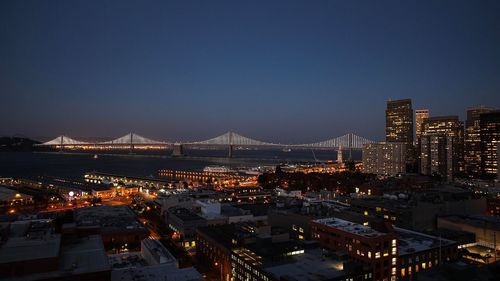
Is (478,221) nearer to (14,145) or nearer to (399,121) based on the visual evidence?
(399,121)

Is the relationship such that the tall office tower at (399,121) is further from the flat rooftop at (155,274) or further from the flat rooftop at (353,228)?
the flat rooftop at (155,274)

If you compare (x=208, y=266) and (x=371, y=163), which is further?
(x=371, y=163)

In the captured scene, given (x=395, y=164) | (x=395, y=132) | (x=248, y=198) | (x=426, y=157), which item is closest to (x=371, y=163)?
(x=395, y=164)

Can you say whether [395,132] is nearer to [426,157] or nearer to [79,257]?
[426,157]

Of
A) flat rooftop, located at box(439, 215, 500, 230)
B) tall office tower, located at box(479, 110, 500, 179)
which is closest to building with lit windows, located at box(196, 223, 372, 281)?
flat rooftop, located at box(439, 215, 500, 230)

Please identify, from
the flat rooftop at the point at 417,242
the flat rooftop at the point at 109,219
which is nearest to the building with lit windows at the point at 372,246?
the flat rooftop at the point at 417,242

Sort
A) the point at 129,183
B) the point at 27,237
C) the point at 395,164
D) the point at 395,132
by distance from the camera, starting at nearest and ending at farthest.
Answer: the point at 27,237 < the point at 129,183 < the point at 395,164 < the point at 395,132

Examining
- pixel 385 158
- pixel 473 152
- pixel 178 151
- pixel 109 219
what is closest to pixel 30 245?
pixel 109 219
